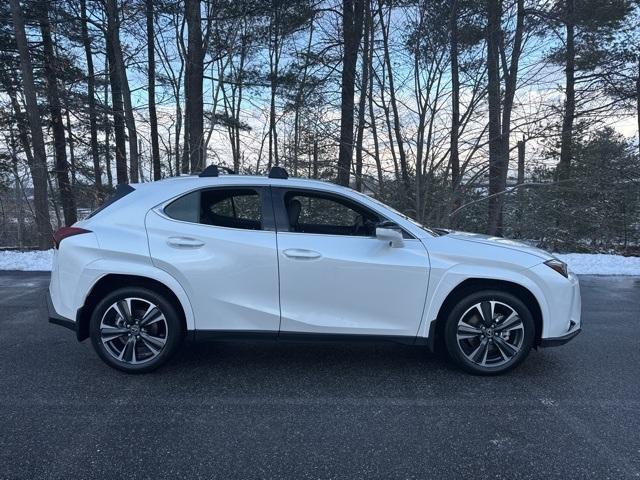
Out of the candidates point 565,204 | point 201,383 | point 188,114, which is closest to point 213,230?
point 201,383

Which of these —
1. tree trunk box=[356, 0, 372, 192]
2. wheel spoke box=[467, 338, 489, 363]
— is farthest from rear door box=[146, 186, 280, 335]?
tree trunk box=[356, 0, 372, 192]

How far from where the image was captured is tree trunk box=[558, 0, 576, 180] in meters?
Result: 10.9

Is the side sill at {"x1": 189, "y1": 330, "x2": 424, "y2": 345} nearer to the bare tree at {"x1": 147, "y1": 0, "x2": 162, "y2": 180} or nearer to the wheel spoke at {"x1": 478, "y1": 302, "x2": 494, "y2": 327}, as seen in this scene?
the wheel spoke at {"x1": 478, "y1": 302, "x2": 494, "y2": 327}

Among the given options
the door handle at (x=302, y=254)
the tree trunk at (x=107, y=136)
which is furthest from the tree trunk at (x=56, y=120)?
the door handle at (x=302, y=254)

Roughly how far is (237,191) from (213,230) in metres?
0.51

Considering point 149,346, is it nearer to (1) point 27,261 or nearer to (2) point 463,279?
(2) point 463,279

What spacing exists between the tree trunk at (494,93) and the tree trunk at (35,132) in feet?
44.7

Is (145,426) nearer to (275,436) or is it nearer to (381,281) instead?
(275,436)

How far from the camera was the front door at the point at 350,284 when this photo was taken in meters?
3.74

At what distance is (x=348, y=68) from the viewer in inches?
449

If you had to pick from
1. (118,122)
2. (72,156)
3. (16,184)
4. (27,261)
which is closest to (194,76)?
(118,122)

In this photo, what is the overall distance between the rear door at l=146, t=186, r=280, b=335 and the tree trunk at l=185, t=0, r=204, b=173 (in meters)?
10.6

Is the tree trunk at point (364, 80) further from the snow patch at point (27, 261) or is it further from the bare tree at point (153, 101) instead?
the bare tree at point (153, 101)

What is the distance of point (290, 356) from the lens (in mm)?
4363
